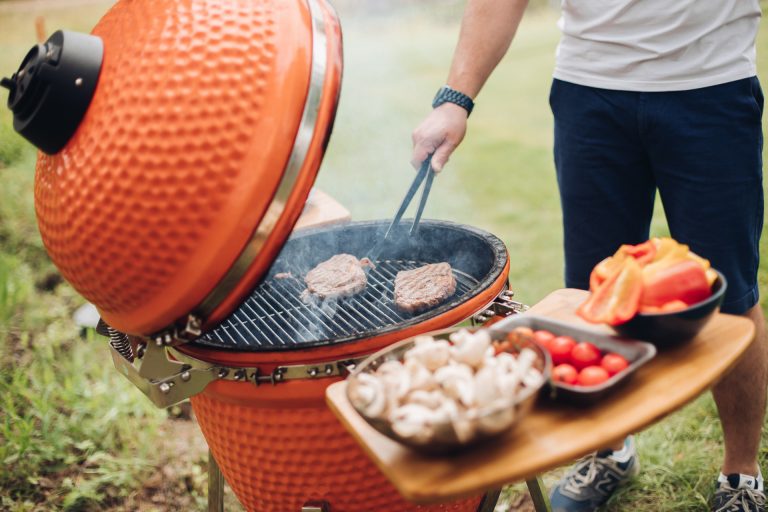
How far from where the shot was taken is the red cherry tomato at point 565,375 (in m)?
1.45

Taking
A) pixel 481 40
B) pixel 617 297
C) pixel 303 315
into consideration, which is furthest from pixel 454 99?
pixel 617 297

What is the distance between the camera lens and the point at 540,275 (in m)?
5.14

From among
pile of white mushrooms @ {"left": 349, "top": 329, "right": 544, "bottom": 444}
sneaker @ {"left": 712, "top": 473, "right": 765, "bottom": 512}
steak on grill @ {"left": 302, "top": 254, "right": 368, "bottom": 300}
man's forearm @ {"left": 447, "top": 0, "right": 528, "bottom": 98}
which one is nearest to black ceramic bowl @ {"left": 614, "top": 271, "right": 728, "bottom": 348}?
pile of white mushrooms @ {"left": 349, "top": 329, "right": 544, "bottom": 444}

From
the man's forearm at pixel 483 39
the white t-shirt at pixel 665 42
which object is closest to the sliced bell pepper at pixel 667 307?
the white t-shirt at pixel 665 42

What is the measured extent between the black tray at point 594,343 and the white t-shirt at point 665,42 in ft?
3.97

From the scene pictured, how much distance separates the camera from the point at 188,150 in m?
1.55

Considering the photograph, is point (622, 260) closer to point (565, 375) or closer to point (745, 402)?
point (565, 375)

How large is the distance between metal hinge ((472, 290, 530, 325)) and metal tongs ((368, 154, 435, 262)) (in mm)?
462

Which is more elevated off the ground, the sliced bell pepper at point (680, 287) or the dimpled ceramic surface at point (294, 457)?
the sliced bell pepper at point (680, 287)

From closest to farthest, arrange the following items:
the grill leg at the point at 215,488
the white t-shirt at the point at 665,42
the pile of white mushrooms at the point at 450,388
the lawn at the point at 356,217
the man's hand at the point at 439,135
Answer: the pile of white mushrooms at the point at 450,388 → the white t-shirt at the point at 665,42 → the man's hand at the point at 439,135 → the grill leg at the point at 215,488 → the lawn at the point at 356,217

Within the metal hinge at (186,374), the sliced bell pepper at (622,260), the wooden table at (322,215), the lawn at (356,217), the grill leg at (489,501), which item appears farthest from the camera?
the lawn at (356,217)

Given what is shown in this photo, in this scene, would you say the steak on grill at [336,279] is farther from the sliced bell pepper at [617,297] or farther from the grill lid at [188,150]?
the sliced bell pepper at [617,297]

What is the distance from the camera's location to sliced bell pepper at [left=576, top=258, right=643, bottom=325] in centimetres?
152

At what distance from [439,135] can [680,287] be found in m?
1.10
